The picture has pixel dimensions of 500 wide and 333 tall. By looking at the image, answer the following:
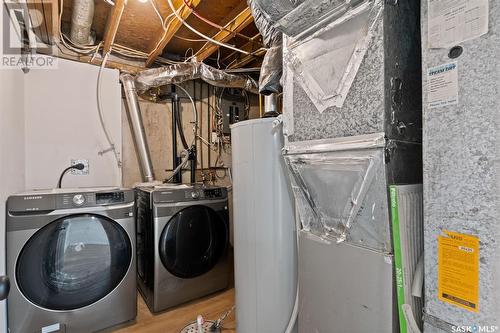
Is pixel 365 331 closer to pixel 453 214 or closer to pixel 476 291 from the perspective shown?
pixel 476 291

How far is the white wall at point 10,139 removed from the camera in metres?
1.35

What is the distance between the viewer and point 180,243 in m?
2.00

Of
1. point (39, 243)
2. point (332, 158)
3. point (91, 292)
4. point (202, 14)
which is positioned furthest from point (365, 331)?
point (202, 14)

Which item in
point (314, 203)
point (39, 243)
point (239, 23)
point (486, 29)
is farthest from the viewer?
point (239, 23)

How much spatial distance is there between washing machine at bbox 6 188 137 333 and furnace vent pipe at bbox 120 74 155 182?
829 mm

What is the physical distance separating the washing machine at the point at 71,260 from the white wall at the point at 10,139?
54mm

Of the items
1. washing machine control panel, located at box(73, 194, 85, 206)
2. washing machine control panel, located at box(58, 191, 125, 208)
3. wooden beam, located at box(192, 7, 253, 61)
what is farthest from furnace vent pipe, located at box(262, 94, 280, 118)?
washing machine control panel, located at box(73, 194, 85, 206)

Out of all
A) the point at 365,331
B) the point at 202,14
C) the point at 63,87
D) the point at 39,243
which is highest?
the point at 202,14

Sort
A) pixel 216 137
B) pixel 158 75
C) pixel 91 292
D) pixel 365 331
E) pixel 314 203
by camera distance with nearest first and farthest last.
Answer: pixel 365 331 → pixel 314 203 → pixel 91 292 → pixel 158 75 → pixel 216 137

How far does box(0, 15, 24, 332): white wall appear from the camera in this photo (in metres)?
1.35

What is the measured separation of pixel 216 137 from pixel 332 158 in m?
2.27

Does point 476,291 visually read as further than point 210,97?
No

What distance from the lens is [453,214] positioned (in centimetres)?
69

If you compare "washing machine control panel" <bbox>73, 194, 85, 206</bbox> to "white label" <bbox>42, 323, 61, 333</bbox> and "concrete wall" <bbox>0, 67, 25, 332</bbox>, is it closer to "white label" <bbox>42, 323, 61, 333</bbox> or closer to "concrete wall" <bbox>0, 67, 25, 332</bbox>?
"concrete wall" <bbox>0, 67, 25, 332</bbox>
